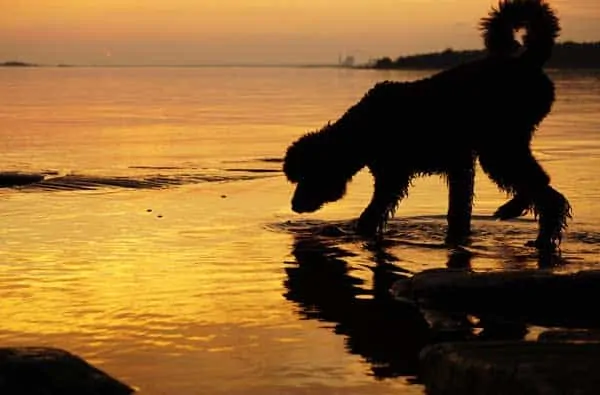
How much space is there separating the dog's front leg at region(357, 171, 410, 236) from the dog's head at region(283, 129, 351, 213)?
2.23 feet

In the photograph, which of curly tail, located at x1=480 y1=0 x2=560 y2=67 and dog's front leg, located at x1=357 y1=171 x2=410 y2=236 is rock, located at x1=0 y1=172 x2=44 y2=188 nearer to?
dog's front leg, located at x1=357 y1=171 x2=410 y2=236

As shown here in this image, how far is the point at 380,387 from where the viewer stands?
5824mm

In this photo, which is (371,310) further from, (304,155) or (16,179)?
(16,179)

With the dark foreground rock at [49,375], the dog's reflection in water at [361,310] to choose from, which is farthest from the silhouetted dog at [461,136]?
the dark foreground rock at [49,375]

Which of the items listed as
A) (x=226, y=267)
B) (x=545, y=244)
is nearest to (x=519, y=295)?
(x=226, y=267)

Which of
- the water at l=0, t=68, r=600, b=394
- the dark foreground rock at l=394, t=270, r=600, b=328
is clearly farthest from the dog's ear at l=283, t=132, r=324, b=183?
the dark foreground rock at l=394, t=270, r=600, b=328

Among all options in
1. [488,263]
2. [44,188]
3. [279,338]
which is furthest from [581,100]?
[279,338]

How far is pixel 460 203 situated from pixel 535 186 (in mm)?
857

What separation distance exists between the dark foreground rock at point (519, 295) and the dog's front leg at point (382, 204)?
311 cm

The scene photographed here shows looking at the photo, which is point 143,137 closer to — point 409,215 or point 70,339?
point 409,215

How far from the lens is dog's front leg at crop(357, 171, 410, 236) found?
10945 millimetres

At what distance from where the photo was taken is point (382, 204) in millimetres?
10961

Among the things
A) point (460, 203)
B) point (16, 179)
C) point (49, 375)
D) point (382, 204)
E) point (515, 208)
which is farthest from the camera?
point (16, 179)

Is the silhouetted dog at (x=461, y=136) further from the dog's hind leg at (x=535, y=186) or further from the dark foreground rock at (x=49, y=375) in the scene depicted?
the dark foreground rock at (x=49, y=375)
